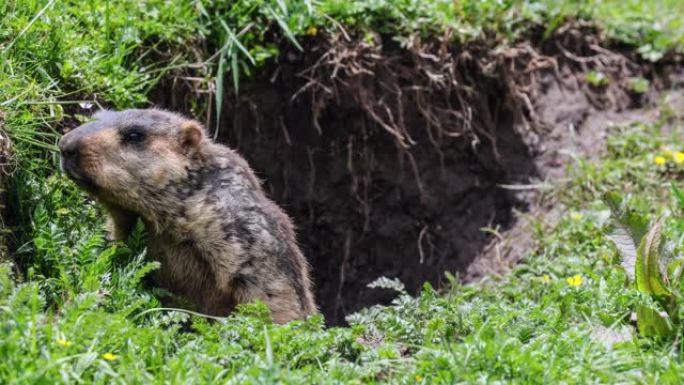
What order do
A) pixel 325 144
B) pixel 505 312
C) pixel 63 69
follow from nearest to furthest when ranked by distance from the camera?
pixel 505 312 < pixel 63 69 < pixel 325 144

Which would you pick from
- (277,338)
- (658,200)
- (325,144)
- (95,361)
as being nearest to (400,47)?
(325,144)

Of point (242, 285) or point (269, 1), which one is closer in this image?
point (242, 285)

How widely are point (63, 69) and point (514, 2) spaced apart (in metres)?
3.39

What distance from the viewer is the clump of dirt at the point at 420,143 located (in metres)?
7.09

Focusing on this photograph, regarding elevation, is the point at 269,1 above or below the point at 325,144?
above

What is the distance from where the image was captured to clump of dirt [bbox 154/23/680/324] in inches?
279

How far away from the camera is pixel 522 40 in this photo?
755 centimetres

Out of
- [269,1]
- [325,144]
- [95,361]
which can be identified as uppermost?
[269,1]

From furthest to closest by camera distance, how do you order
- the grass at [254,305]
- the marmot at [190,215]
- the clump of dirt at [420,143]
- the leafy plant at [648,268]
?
→ the clump of dirt at [420,143], the marmot at [190,215], the leafy plant at [648,268], the grass at [254,305]

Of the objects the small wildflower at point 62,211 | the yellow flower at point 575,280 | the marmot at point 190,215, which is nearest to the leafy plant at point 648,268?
the yellow flower at point 575,280

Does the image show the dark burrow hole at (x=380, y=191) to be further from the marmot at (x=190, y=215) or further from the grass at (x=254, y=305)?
the marmot at (x=190, y=215)

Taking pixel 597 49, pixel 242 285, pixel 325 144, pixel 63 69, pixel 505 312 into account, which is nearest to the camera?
pixel 505 312

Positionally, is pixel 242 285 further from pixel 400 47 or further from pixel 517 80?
pixel 517 80

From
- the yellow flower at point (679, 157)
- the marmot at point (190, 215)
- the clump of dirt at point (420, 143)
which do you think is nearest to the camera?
the marmot at point (190, 215)
